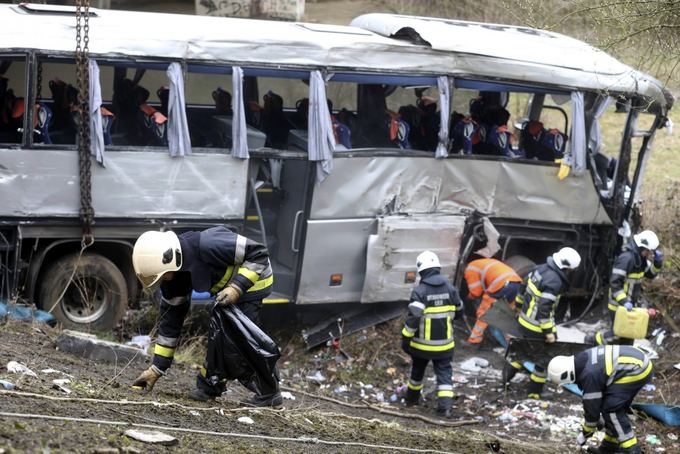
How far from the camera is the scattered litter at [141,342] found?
9.11 m

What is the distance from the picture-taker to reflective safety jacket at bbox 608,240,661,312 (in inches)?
433

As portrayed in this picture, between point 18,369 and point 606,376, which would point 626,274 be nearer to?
point 606,376

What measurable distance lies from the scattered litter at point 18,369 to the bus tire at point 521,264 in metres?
6.19

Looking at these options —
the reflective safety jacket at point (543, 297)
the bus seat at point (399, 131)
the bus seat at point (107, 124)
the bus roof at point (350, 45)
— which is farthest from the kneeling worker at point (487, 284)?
the bus seat at point (107, 124)

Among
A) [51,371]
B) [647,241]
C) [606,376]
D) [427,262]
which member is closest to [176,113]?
[427,262]

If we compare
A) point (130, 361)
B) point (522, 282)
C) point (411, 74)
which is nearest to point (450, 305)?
point (522, 282)

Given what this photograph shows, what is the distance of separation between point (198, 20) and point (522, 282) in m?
4.46

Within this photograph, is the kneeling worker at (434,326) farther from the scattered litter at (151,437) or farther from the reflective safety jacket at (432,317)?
the scattered litter at (151,437)

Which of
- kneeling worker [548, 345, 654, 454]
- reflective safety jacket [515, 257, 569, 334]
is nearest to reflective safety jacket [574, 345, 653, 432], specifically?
kneeling worker [548, 345, 654, 454]

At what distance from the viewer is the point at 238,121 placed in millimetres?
9805

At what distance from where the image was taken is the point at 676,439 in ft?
29.6

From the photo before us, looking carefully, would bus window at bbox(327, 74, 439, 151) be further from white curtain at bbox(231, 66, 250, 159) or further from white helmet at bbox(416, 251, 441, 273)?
white helmet at bbox(416, 251, 441, 273)

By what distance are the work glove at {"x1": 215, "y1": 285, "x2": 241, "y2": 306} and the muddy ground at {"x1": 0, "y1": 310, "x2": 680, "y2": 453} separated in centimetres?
74

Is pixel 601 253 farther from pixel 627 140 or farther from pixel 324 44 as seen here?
pixel 324 44
